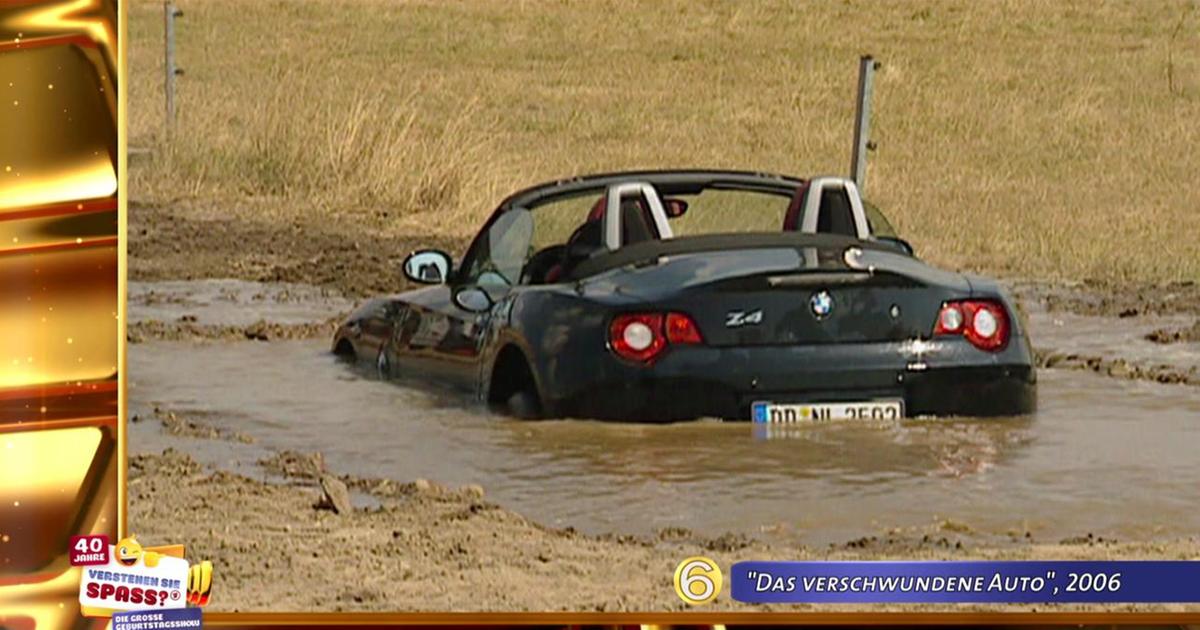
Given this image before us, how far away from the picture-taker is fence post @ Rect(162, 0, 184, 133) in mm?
9375

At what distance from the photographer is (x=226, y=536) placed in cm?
904

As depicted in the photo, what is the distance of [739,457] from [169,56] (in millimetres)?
2108

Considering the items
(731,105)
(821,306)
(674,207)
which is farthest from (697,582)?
(731,105)

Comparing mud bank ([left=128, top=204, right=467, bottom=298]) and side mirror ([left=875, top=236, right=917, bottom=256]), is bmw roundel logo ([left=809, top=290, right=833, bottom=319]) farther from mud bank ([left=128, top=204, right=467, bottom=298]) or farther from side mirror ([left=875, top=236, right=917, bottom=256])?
mud bank ([left=128, top=204, right=467, bottom=298])

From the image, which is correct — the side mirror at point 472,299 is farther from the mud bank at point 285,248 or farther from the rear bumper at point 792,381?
the rear bumper at point 792,381

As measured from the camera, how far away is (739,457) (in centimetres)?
912

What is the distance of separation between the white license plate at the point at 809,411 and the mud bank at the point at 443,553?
362mm

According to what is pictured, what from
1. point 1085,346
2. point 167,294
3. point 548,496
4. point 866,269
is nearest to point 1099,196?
point 1085,346

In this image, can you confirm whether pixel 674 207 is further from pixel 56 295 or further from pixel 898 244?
pixel 56 295

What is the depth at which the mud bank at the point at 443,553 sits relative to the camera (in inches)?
343

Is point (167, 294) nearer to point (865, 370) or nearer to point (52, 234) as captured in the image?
point (52, 234)

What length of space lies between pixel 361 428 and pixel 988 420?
183cm

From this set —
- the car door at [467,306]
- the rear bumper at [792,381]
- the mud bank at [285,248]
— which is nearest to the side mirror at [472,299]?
the car door at [467,306]

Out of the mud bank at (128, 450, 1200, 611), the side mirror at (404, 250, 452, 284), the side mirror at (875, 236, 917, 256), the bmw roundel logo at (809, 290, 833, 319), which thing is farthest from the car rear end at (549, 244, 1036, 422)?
the side mirror at (404, 250, 452, 284)
